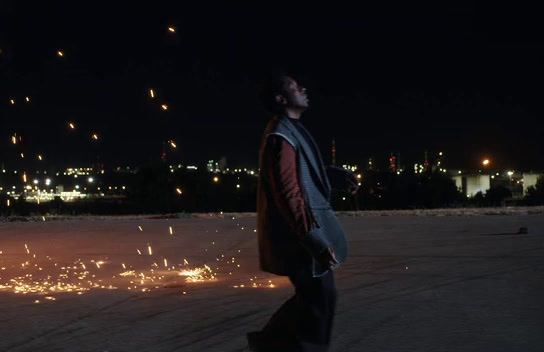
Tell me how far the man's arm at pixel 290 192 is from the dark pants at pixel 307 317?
0.28 m

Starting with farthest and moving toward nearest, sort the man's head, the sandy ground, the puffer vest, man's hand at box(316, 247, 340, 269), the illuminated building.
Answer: the illuminated building < the sandy ground < the man's head < the puffer vest < man's hand at box(316, 247, 340, 269)

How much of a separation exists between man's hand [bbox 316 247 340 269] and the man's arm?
0.04ft

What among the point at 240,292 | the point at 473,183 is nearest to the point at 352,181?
the point at 240,292

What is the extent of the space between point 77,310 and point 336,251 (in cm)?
363

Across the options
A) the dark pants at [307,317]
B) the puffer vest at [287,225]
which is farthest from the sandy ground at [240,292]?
the puffer vest at [287,225]

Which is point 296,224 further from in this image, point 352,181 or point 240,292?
A: point 240,292

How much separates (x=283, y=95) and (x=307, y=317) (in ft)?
3.65

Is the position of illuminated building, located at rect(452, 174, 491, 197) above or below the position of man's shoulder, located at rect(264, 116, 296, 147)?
above

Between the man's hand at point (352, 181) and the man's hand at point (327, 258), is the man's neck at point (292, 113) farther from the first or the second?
the man's hand at point (327, 258)

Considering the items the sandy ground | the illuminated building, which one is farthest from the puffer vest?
the illuminated building

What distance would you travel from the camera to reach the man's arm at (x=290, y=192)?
3656mm

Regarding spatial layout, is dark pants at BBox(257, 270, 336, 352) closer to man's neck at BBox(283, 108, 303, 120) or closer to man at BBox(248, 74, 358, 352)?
man at BBox(248, 74, 358, 352)

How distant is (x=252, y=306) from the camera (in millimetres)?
6844

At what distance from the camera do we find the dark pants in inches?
154
